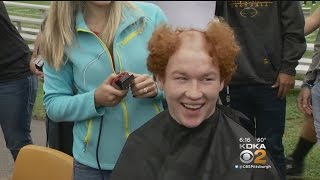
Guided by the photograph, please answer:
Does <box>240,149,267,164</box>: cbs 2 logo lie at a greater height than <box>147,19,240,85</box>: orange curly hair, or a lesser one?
lesser

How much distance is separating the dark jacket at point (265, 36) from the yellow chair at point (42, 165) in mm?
1005

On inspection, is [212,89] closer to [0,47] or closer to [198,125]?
[198,125]

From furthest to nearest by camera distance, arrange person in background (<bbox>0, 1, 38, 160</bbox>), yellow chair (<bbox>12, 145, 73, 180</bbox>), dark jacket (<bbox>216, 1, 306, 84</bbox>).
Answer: person in background (<bbox>0, 1, 38, 160</bbox>), dark jacket (<bbox>216, 1, 306, 84</bbox>), yellow chair (<bbox>12, 145, 73, 180</bbox>)

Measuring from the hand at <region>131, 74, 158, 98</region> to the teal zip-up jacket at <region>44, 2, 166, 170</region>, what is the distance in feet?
0.29

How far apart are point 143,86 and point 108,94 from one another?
0.10 m

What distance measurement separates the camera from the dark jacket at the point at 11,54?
2.58m

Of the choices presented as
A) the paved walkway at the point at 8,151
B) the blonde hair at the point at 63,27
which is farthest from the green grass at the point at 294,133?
the blonde hair at the point at 63,27

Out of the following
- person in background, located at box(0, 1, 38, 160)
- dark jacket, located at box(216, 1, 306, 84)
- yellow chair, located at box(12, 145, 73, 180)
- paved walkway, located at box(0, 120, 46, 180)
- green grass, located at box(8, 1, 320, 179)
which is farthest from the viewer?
paved walkway, located at box(0, 120, 46, 180)

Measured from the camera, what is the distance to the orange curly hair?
1.39 m

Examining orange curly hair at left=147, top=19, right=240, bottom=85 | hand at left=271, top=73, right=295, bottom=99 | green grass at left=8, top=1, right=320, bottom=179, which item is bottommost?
green grass at left=8, top=1, right=320, bottom=179

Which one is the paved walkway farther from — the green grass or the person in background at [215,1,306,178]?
the person in background at [215,1,306,178]

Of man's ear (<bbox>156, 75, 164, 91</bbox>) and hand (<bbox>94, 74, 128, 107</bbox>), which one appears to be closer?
hand (<bbox>94, 74, 128, 107</bbox>)

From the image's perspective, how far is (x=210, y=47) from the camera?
140 centimetres

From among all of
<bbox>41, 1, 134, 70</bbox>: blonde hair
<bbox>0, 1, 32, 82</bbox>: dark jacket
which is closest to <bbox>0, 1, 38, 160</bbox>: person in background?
<bbox>0, 1, 32, 82</bbox>: dark jacket
